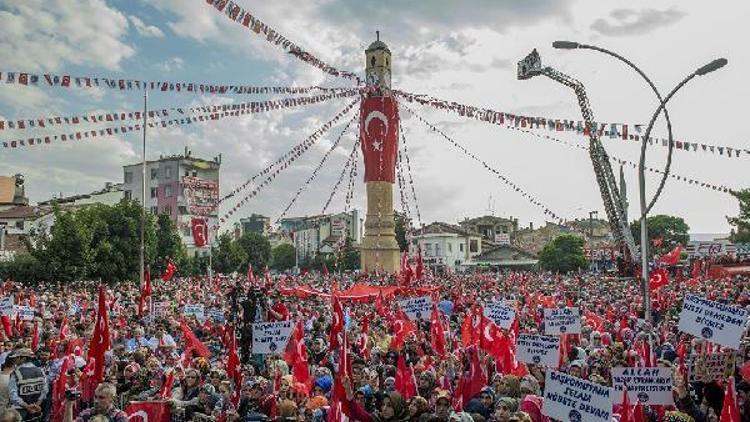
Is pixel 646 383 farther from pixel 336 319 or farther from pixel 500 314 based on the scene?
pixel 336 319

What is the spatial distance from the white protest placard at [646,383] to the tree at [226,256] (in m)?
70.2

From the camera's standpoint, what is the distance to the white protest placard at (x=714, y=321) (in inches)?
395

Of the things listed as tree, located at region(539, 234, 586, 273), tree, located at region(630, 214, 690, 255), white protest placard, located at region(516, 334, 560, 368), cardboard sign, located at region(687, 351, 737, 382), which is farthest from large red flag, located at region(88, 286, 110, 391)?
tree, located at region(630, 214, 690, 255)

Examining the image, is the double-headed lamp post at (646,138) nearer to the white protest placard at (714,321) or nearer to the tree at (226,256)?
the white protest placard at (714,321)

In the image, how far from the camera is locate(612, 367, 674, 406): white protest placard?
8.27 metres

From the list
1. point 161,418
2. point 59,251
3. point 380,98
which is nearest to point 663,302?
point 161,418

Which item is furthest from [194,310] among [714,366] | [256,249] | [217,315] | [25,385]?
[256,249]

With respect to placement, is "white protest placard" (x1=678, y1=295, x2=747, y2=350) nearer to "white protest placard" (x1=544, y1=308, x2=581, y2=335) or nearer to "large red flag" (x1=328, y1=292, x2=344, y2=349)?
"white protest placard" (x1=544, y1=308, x2=581, y2=335)

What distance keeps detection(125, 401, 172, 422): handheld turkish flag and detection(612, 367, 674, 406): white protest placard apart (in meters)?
5.38

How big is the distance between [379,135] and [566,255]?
141ft

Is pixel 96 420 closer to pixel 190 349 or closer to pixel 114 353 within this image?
pixel 114 353

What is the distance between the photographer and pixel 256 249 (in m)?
94.2

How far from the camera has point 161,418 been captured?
8445 mm

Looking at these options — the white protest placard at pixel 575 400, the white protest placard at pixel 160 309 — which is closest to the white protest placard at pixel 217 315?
the white protest placard at pixel 160 309
